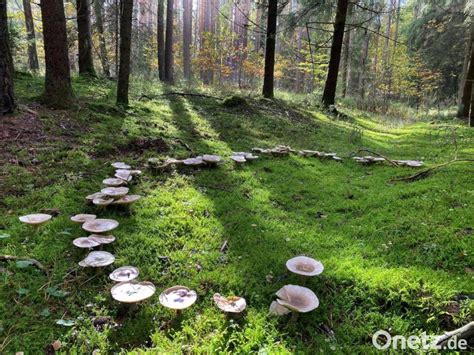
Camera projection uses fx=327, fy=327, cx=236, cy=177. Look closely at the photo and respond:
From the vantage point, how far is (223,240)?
4047 mm

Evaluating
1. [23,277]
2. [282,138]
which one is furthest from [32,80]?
[23,277]

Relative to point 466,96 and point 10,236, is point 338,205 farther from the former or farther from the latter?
point 466,96

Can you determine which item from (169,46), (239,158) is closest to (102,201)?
(239,158)

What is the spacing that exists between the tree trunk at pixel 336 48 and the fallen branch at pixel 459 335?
12.9 metres

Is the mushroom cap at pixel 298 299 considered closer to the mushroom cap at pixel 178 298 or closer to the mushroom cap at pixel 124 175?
the mushroom cap at pixel 178 298

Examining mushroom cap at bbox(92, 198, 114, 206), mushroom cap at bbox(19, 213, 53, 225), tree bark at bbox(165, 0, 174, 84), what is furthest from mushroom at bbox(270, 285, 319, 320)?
tree bark at bbox(165, 0, 174, 84)

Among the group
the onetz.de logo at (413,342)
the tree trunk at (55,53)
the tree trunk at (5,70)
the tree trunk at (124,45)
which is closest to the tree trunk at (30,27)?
the tree trunk at (124,45)

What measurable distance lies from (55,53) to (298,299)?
7.59 metres

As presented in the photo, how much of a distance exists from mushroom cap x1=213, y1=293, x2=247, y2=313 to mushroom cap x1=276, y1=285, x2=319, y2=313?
1.07ft

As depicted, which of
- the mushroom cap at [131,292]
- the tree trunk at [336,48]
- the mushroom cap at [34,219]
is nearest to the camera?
the mushroom cap at [131,292]

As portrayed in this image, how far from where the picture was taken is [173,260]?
3623 millimetres

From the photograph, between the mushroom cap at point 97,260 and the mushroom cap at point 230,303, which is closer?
the mushroom cap at point 230,303

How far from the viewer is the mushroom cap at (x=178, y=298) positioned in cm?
272

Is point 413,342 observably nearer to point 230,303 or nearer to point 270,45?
point 230,303
